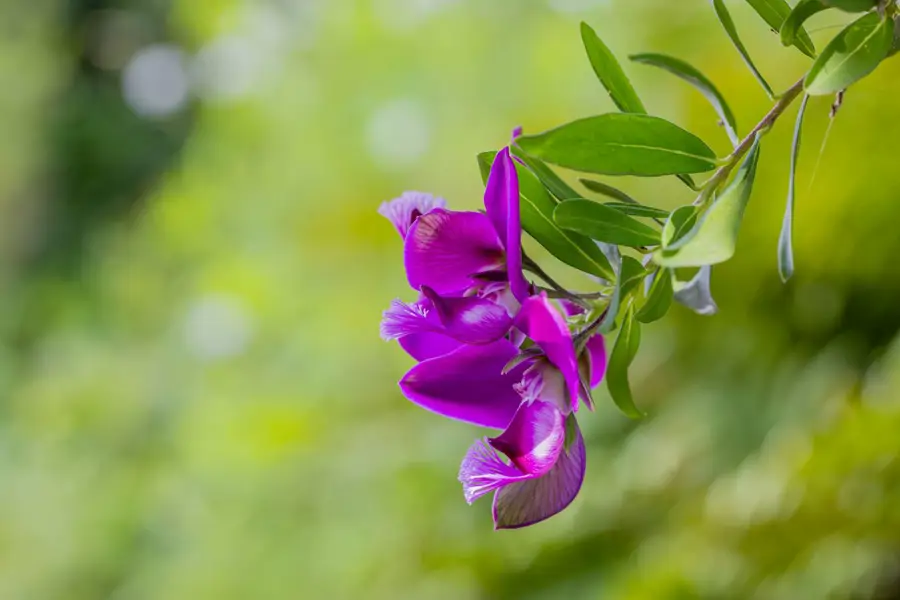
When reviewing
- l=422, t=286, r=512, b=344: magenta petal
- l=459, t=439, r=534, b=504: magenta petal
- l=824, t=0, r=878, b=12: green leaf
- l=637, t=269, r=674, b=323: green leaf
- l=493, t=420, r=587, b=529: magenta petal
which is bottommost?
l=493, t=420, r=587, b=529: magenta petal

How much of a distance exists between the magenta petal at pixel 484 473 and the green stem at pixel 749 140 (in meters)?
0.11

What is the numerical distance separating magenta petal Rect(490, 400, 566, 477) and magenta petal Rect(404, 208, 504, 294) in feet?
0.16

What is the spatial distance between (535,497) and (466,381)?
0.14ft

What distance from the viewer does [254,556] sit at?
1.62 m

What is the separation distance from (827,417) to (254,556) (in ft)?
3.56

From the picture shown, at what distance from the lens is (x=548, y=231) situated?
318 mm

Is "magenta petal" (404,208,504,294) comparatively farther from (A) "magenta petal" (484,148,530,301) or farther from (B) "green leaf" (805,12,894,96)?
(B) "green leaf" (805,12,894,96)

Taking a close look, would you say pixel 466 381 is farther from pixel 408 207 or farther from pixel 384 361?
pixel 384 361

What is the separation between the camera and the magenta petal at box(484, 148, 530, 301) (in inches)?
10.5

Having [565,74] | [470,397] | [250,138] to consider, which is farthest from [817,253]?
[250,138]

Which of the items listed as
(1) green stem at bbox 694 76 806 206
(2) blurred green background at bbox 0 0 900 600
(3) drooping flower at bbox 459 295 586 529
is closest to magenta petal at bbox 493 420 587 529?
(3) drooping flower at bbox 459 295 586 529

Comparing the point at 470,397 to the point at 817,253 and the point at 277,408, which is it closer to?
the point at 817,253

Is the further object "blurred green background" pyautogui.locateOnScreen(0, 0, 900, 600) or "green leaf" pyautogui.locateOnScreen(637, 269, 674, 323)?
"blurred green background" pyautogui.locateOnScreen(0, 0, 900, 600)

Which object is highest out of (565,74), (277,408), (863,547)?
(565,74)
